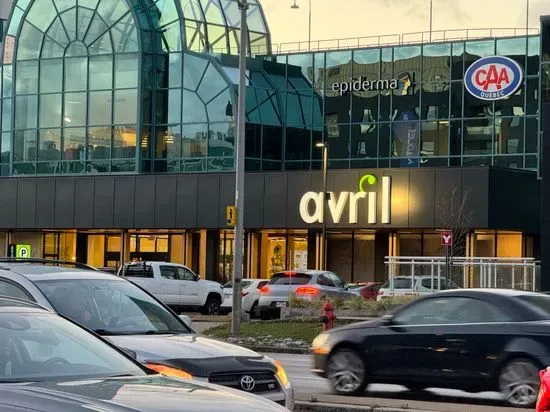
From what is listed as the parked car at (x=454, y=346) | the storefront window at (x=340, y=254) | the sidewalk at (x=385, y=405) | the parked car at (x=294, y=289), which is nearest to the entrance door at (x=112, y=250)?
the storefront window at (x=340, y=254)

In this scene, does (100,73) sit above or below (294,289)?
above

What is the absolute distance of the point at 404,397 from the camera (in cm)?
1518

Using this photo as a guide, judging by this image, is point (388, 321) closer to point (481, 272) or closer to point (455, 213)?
point (481, 272)

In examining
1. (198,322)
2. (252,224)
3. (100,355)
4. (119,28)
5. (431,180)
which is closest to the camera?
(100,355)

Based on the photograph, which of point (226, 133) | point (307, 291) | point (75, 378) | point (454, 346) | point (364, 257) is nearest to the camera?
point (75, 378)

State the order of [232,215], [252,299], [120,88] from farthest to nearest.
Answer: [120,88], [252,299], [232,215]

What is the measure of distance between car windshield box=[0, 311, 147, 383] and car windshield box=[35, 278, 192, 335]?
3.21 metres

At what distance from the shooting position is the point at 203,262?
54688 mm

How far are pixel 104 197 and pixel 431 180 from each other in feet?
53.7

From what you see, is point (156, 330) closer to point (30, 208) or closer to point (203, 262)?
point (203, 262)

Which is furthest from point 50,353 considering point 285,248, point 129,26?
point 129,26

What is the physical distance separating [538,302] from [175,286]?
24.8 metres

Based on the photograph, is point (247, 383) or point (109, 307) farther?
point (109, 307)

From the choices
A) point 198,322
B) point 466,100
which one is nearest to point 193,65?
point 466,100
